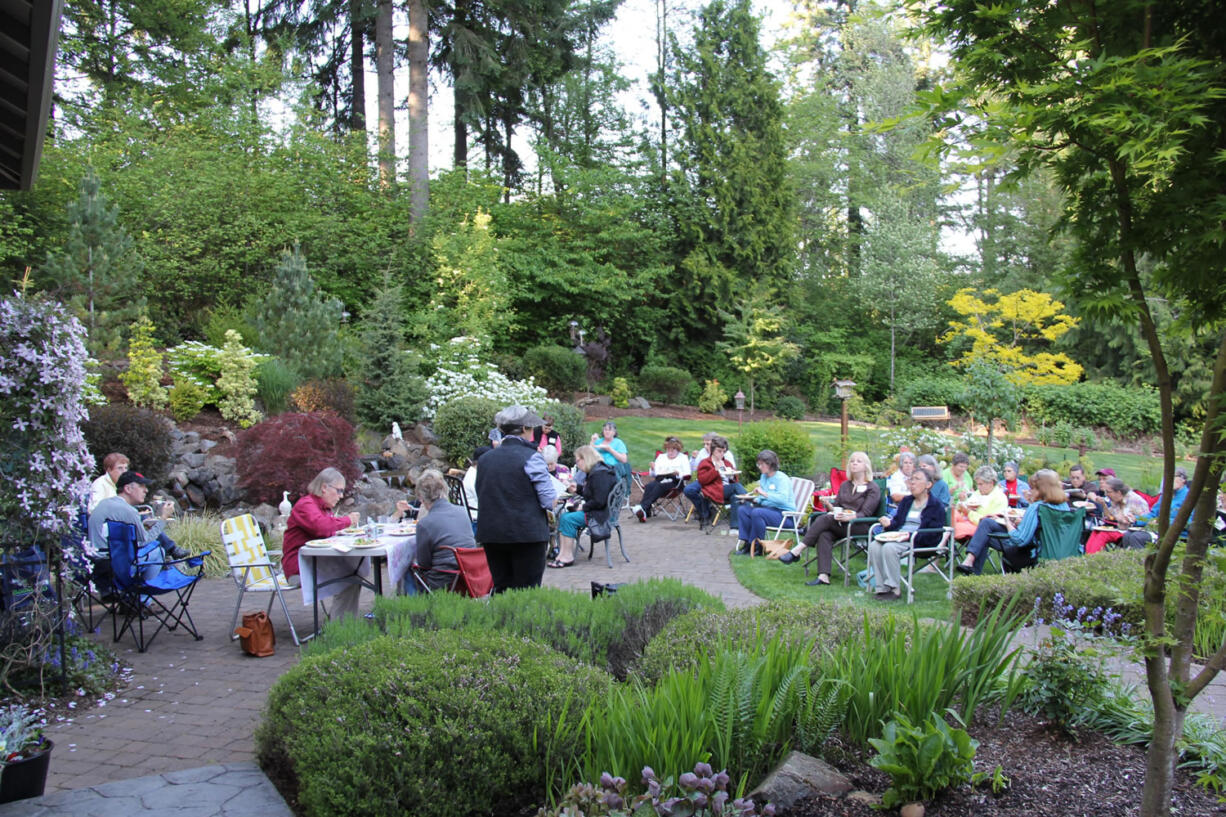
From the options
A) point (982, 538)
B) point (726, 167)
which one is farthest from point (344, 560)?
point (726, 167)

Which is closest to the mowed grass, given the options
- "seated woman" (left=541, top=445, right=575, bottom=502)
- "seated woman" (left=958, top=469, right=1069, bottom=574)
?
"seated woman" (left=958, top=469, right=1069, bottom=574)

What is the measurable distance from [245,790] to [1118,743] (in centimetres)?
353

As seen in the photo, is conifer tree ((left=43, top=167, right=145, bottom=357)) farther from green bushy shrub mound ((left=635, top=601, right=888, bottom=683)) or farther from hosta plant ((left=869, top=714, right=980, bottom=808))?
hosta plant ((left=869, top=714, right=980, bottom=808))

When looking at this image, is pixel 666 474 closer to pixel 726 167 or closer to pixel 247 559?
pixel 247 559

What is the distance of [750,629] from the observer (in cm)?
404

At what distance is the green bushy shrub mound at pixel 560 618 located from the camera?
426 centimetres

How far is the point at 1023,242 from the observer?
2967 cm

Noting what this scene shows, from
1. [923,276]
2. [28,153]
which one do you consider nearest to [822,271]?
[923,276]

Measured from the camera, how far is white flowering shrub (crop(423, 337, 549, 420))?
15.0 meters

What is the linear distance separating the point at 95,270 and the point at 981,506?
45.0 feet

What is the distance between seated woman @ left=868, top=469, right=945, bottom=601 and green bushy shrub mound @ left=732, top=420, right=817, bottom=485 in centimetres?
500

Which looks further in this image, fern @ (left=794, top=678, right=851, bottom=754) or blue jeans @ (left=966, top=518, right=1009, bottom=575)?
blue jeans @ (left=966, top=518, right=1009, bottom=575)

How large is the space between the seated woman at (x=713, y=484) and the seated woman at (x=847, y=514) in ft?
9.33

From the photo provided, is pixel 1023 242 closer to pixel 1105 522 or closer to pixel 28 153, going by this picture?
pixel 1105 522
